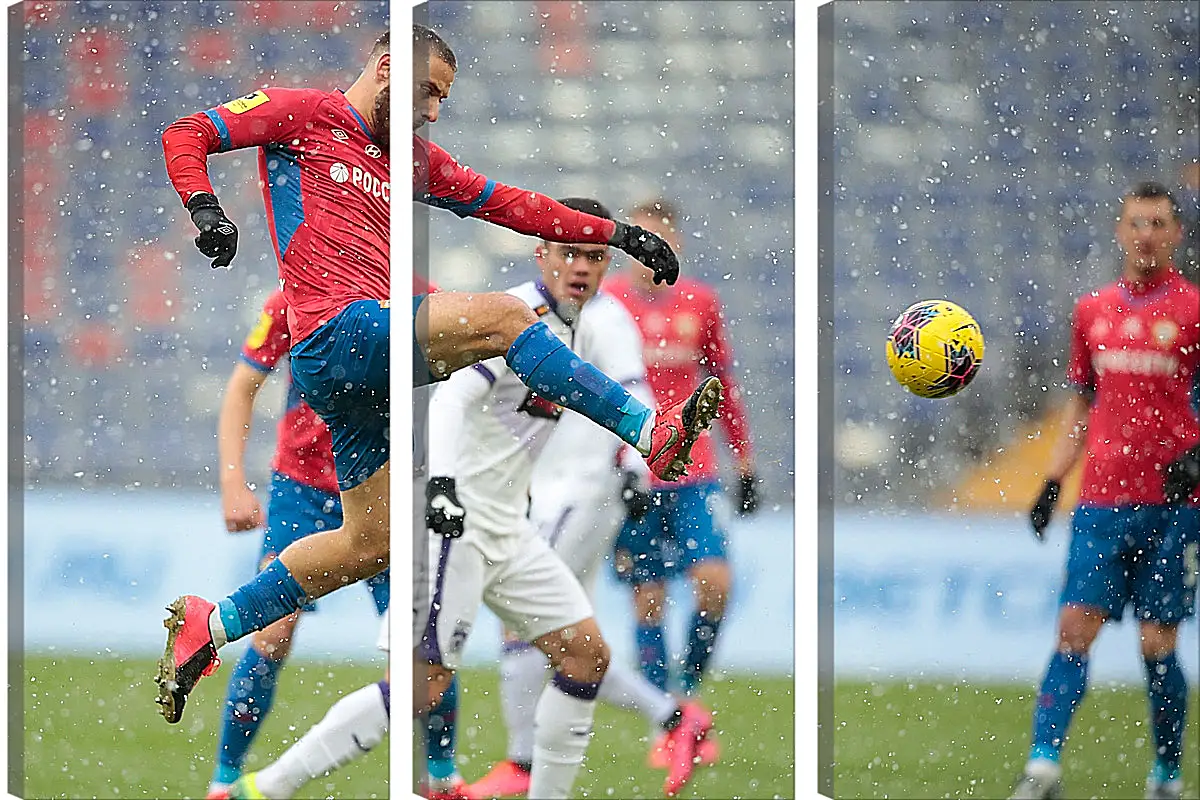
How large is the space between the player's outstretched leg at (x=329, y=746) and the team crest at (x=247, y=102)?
3.34 feet

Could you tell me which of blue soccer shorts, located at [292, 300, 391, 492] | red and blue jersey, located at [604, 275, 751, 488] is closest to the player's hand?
blue soccer shorts, located at [292, 300, 391, 492]

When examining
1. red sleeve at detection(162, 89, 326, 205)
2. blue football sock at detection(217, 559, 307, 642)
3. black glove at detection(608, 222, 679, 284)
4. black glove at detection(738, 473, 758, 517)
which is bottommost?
blue football sock at detection(217, 559, 307, 642)

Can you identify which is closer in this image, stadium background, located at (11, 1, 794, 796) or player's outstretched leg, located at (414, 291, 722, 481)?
player's outstretched leg, located at (414, 291, 722, 481)

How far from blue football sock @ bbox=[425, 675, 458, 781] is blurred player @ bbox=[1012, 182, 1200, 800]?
1.02 metres

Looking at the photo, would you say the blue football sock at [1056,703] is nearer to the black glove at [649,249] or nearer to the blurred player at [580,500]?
the blurred player at [580,500]

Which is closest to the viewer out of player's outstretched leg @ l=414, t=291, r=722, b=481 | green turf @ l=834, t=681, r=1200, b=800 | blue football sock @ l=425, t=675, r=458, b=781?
player's outstretched leg @ l=414, t=291, r=722, b=481

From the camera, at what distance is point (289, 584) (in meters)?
2.60

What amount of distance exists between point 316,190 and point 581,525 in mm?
731

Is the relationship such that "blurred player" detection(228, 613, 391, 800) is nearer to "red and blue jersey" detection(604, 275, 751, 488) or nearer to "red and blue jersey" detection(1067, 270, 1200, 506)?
"red and blue jersey" detection(604, 275, 751, 488)

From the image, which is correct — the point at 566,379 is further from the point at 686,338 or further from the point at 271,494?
the point at 271,494

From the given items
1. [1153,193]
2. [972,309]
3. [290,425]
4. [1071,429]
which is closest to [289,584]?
[290,425]

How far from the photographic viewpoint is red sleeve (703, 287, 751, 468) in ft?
8.58

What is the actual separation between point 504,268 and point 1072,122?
1.06 metres

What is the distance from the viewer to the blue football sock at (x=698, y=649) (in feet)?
8.59
